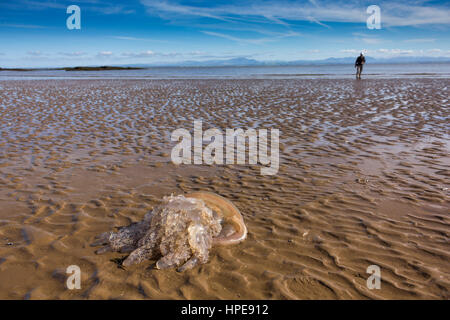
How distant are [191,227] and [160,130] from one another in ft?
24.9

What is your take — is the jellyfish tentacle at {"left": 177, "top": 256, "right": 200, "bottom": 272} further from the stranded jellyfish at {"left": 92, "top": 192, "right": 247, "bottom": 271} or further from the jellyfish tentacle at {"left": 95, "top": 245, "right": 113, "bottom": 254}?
the jellyfish tentacle at {"left": 95, "top": 245, "right": 113, "bottom": 254}

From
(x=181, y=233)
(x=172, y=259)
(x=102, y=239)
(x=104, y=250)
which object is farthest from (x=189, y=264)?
(x=102, y=239)

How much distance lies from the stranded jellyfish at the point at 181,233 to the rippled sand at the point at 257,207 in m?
0.14

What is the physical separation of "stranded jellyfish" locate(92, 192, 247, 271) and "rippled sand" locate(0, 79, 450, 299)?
142mm

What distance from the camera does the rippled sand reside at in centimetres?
353

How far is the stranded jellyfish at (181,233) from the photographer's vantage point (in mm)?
3871

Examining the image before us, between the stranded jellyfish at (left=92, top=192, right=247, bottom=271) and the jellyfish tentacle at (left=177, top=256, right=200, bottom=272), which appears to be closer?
the jellyfish tentacle at (left=177, top=256, right=200, bottom=272)

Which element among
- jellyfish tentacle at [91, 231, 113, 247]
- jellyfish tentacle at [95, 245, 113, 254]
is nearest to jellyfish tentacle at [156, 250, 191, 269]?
jellyfish tentacle at [95, 245, 113, 254]

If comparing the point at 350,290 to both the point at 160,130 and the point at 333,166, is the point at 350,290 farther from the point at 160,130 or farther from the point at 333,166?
the point at 160,130

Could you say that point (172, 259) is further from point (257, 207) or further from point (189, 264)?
point (257, 207)

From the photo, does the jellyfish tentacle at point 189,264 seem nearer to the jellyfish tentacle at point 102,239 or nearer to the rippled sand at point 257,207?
the rippled sand at point 257,207

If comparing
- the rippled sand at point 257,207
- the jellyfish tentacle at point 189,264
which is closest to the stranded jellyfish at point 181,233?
the jellyfish tentacle at point 189,264

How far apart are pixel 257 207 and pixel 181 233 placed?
187cm

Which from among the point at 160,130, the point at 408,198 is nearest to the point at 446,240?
the point at 408,198
